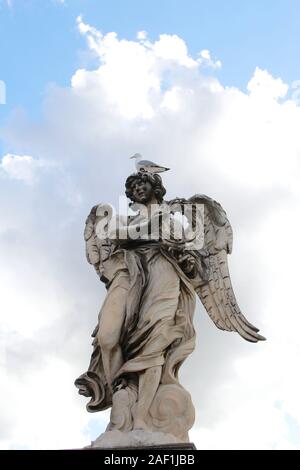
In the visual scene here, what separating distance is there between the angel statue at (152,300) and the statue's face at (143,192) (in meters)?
0.01

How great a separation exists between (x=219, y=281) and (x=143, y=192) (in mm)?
1518

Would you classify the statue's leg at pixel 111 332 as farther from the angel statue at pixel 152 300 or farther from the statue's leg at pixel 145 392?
the statue's leg at pixel 145 392

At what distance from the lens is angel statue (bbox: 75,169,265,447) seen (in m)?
8.98

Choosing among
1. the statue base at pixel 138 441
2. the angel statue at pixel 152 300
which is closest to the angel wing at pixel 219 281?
the angel statue at pixel 152 300

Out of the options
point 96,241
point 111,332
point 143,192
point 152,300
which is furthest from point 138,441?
point 143,192

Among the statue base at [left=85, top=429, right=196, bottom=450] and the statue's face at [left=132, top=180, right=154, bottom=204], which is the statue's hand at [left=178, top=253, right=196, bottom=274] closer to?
the statue's face at [left=132, top=180, right=154, bottom=204]

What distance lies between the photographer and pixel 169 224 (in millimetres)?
10117

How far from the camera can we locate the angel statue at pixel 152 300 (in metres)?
8.98

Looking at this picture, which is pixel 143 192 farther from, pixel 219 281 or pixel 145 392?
pixel 145 392
